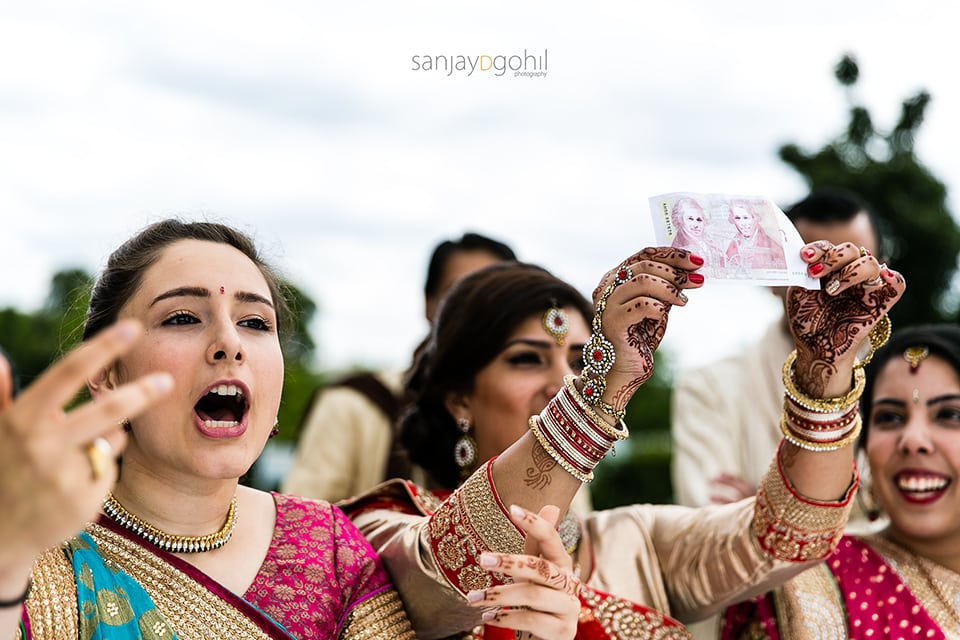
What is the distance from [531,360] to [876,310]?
2.98 ft

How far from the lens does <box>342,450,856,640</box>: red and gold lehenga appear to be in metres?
2.28

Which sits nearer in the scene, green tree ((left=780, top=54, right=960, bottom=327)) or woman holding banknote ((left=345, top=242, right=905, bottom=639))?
woman holding banknote ((left=345, top=242, right=905, bottom=639))

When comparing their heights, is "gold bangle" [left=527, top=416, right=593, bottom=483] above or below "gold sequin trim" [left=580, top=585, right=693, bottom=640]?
above

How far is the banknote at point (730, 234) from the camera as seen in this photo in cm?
227

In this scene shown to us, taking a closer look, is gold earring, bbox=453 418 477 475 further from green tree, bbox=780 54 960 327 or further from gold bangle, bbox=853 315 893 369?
green tree, bbox=780 54 960 327

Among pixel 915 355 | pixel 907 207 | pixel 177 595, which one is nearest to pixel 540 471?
pixel 177 595

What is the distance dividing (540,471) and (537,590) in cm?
26

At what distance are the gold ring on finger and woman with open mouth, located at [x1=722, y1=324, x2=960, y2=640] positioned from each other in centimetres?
211

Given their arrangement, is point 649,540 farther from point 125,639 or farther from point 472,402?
point 125,639

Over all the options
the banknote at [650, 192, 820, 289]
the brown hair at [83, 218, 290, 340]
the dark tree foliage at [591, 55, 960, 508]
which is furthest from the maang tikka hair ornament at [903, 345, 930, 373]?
the dark tree foliage at [591, 55, 960, 508]

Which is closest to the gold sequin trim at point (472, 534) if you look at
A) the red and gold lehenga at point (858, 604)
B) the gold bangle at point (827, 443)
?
the gold bangle at point (827, 443)

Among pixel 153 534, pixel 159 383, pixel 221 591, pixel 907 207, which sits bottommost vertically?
pixel 221 591

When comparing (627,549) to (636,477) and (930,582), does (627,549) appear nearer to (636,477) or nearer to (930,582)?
(930,582)

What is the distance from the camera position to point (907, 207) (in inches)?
317
